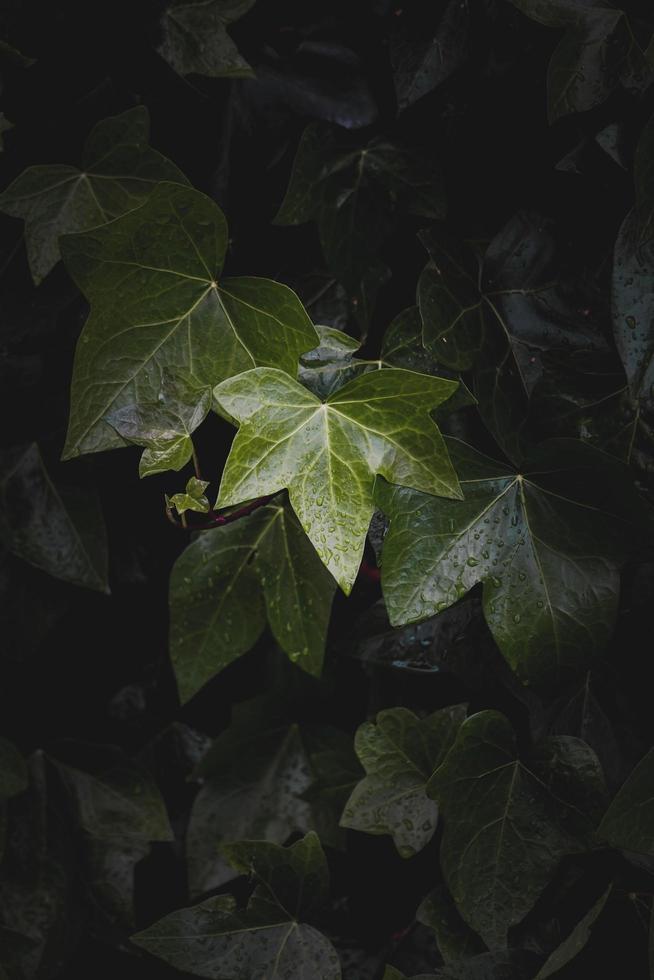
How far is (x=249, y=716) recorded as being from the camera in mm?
938

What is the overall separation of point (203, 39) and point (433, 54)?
217 millimetres

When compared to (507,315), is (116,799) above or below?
below

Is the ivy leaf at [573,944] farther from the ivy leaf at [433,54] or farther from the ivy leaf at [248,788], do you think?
the ivy leaf at [433,54]

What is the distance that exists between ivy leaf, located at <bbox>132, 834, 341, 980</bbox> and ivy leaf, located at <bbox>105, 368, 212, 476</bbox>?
0.40 m

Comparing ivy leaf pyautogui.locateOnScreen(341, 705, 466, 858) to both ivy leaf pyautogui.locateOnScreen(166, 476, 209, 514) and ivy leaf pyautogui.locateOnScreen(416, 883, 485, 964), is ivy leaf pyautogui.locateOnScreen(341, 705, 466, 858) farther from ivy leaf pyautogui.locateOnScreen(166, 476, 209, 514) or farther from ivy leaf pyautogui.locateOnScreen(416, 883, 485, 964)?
ivy leaf pyautogui.locateOnScreen(166, 476, 209, 514)

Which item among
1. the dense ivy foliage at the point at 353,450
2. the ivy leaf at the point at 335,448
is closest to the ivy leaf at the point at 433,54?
the dense ivy foliage at the point at 353,450

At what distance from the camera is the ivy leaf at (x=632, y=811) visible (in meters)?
0.62

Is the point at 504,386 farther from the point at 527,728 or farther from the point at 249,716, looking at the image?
the point at 249,716

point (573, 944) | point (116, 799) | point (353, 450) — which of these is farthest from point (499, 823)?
point (116, 799)

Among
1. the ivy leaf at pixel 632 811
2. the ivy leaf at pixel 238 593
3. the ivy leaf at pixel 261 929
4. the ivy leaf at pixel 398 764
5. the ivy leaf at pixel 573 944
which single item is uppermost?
the ivy leaf at pixel 238 593

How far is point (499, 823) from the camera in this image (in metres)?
0.72

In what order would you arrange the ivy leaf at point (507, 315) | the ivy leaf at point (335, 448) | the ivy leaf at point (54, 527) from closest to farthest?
the ivy leaf at point (335, 448) → the ivy leaf at point (507, 315) → the ivy leaf at point (54, 527)

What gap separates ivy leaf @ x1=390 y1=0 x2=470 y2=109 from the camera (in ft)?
2.38

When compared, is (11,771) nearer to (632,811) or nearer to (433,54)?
(632,811)
